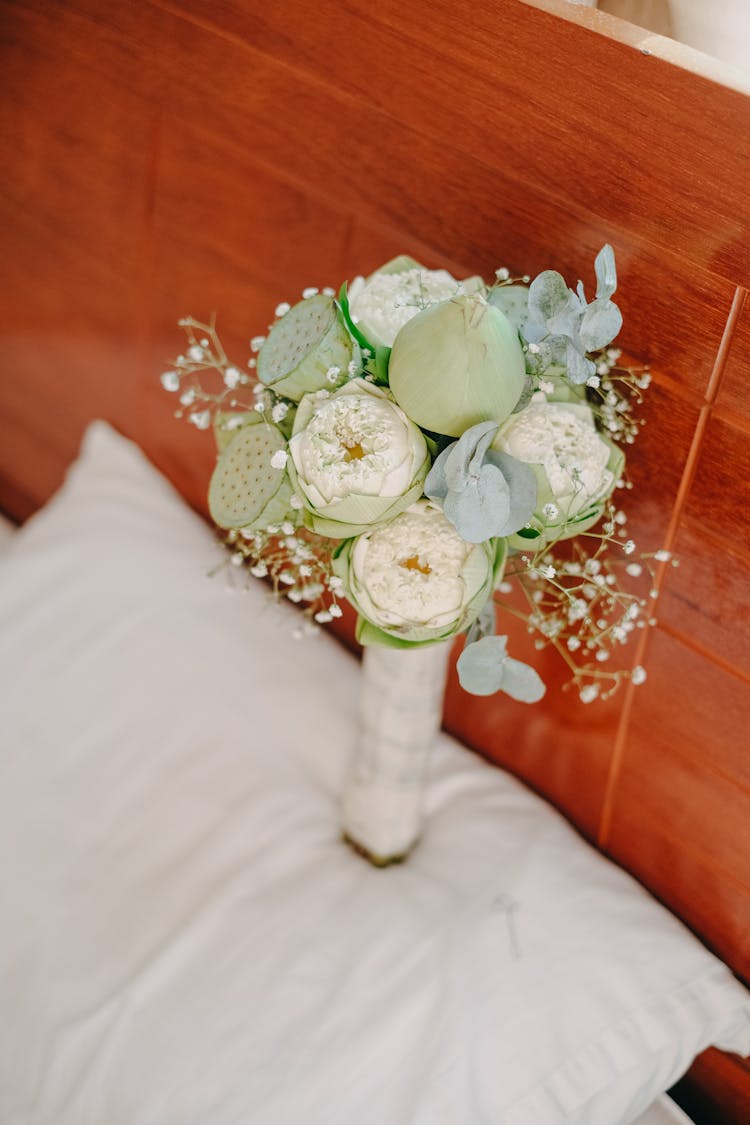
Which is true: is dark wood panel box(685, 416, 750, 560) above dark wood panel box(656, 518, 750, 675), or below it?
above

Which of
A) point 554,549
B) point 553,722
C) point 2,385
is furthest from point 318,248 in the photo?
point 2,385

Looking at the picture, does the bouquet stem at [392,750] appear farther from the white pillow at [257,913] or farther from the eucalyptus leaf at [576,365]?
the eucalyptus leaf at [576,365]

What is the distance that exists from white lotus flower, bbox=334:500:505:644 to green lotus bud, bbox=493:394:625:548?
0.19 ft

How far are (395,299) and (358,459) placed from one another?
17cm

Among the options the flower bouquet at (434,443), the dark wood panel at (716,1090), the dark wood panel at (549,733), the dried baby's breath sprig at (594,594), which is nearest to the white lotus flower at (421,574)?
the flower bouquet at (434,443)

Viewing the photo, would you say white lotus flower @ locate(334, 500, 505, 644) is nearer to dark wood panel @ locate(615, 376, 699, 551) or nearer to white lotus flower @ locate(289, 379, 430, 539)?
white lotus flower @ locate(289, 379, 430, 539)

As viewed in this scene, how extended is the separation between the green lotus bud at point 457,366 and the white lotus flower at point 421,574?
78mm

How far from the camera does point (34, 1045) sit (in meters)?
1.07

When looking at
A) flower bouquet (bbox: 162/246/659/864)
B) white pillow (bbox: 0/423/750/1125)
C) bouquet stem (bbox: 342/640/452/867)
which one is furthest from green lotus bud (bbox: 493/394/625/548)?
white pillow (bbox: 0/423/750/1125)

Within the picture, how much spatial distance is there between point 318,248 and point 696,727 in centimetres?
62

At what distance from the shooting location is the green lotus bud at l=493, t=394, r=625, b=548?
33.5 inches

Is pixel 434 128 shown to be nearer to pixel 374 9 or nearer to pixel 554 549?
pixel 374 9

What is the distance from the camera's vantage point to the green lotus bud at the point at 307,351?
0.86 m

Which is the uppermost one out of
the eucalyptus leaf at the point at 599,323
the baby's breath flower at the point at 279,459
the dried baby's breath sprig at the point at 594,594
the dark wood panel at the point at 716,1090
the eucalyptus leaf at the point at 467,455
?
the eucalyptus leaf at the point at 599,323
